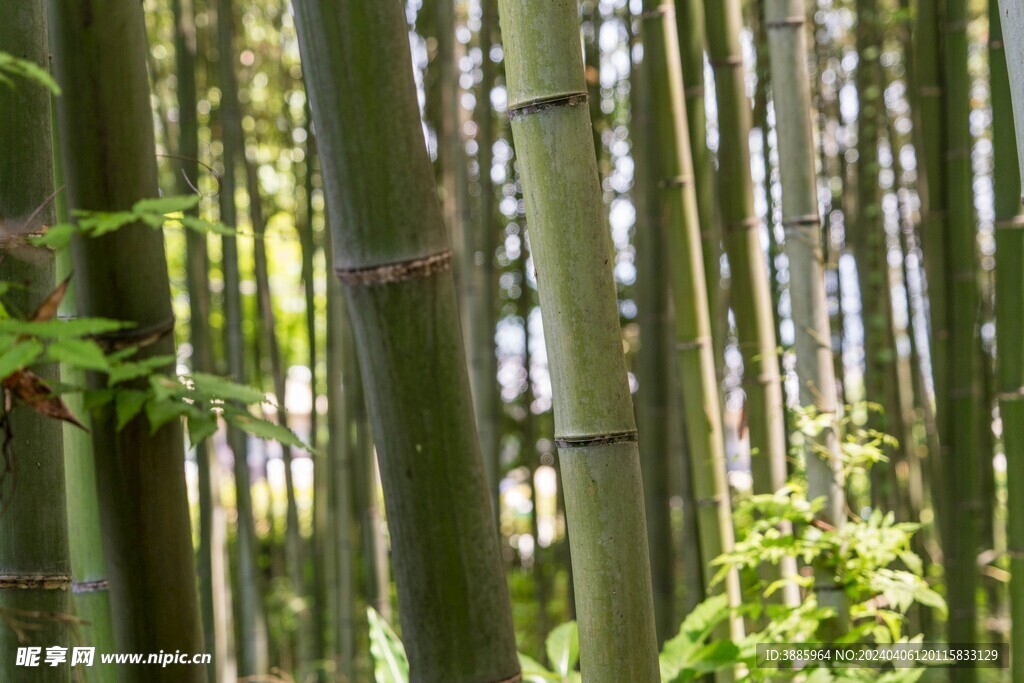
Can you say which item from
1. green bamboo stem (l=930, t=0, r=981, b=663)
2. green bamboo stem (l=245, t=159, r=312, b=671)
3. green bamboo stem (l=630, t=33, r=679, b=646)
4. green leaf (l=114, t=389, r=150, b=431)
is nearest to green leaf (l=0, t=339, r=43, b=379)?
green leaf (l=114, t=389, r=150, b=431)

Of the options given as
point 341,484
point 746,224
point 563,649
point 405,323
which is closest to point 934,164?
point 746,224

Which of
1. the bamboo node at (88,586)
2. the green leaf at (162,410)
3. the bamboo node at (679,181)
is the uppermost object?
the bamboo node at (679,181)

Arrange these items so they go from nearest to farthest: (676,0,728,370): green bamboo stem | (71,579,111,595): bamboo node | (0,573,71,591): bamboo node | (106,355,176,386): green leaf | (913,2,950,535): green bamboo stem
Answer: (106,355,176,386): green leaf < (0,573,71,591): bamboo node < (71,579,111,595): bamboo node < (676,0,728,370): green bamboo stem < (913,2,950,535): green bamboo stem

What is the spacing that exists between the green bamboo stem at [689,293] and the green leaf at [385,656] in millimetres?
573

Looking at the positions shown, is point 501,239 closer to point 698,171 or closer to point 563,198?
point 698,171

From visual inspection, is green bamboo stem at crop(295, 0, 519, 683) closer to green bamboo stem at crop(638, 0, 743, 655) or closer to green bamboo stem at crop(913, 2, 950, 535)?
green bamboo stem at crop(638, 0, 743, 655)

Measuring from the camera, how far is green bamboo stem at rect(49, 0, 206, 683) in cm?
78

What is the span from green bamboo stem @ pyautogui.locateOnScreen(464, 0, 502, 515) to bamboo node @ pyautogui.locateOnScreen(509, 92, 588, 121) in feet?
6.37

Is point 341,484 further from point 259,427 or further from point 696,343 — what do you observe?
point 259,427

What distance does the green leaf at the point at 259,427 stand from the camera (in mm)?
781

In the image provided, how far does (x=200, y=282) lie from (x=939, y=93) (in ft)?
8.03

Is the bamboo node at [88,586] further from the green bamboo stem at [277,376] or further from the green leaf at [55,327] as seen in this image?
the green bamboo stem at [277,376]

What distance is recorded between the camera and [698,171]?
192cm

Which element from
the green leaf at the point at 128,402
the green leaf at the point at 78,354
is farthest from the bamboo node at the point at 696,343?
the green leaf at the point at 78,354
